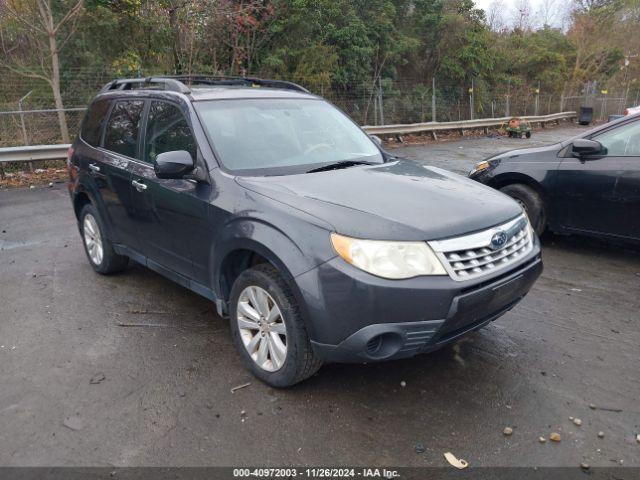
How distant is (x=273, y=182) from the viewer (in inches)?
131

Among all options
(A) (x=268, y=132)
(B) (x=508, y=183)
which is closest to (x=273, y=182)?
(A) (x=268, y=132)

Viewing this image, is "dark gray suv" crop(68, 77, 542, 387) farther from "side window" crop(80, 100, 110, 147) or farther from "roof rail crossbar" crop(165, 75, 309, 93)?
"side window" crop(80, 100, 110, 147)

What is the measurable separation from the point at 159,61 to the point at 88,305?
11435 millimetres

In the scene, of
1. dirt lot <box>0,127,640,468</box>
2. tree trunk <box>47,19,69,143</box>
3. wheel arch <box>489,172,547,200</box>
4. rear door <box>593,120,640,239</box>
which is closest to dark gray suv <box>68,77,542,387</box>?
dirt lot <box>0,127,640,468</box>

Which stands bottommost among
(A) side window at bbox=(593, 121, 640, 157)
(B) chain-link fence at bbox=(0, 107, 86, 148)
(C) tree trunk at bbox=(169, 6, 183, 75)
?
(A) side window at bbox=(593, 121, 640, 157)

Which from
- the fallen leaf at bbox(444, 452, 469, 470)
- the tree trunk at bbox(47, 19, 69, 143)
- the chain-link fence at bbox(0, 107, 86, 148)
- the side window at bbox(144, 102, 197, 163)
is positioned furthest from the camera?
the tree trunk at bbox(47, 19, 69, 143)

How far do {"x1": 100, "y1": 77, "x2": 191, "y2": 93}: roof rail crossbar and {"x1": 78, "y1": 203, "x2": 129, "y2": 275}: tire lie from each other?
1165 millimetres

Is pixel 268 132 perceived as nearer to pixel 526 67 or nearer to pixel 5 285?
pixel 5 285

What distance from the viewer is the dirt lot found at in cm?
270

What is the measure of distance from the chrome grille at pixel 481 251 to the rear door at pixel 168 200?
62.8 inches

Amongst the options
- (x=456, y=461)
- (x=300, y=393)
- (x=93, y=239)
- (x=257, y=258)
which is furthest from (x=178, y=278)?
(x=456, y=461)

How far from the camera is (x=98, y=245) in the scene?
17.0 ft

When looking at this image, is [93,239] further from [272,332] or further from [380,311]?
[380,311]

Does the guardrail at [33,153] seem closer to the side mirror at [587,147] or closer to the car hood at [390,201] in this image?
the car hood at [390,201]
